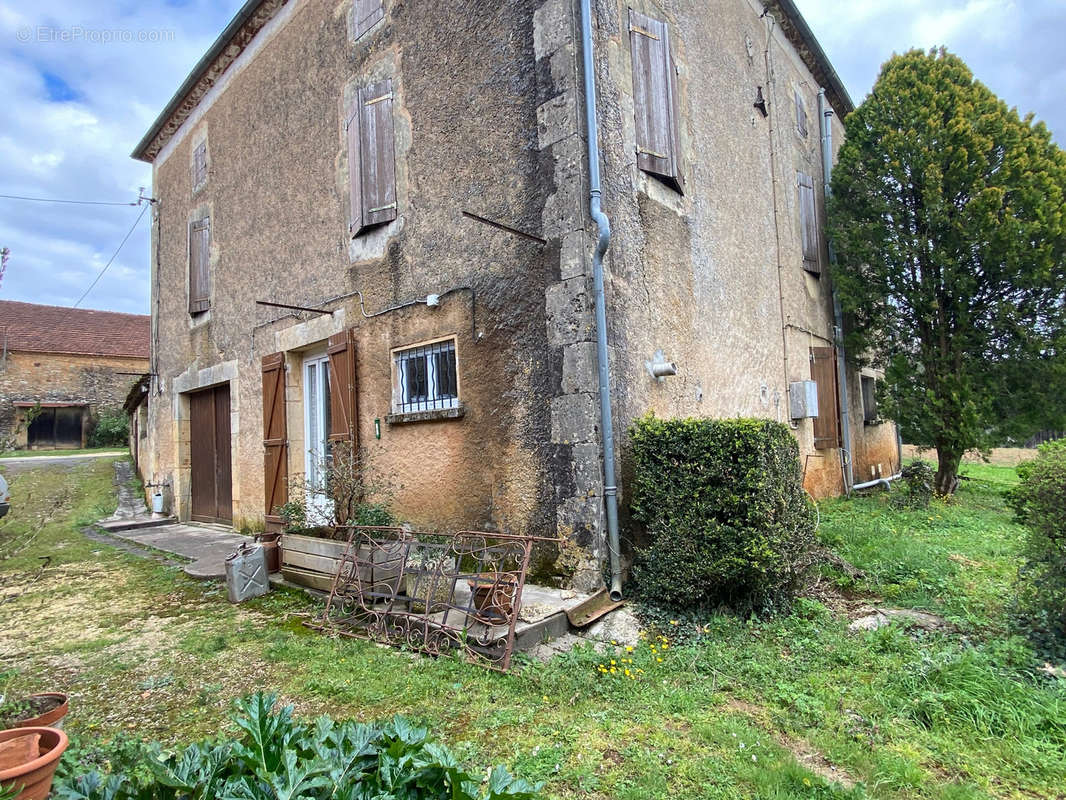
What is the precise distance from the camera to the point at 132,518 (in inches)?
412

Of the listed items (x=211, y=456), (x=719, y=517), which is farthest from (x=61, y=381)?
(x=719, y=517)

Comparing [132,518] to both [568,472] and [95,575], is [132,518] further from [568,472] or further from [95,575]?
[568,472]

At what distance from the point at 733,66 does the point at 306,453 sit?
728 cm

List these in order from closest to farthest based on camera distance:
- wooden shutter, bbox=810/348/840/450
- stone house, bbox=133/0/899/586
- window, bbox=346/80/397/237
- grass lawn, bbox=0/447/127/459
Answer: stone house, bbox=133/0/899/586 < window, bbox=346/80/397/237 < wooden shutter, bbox=810/348/840/450 < grass lawn, bbox=0/447/127/459

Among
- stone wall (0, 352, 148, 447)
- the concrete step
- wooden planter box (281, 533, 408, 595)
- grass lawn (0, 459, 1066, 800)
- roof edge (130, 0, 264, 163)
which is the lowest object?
grass lawn (0, 459, 1066, 800)

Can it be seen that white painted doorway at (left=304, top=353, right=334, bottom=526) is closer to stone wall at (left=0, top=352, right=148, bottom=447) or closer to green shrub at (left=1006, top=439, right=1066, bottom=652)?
green shrub at (left=1006, top=439, right=1066, bottom=652)

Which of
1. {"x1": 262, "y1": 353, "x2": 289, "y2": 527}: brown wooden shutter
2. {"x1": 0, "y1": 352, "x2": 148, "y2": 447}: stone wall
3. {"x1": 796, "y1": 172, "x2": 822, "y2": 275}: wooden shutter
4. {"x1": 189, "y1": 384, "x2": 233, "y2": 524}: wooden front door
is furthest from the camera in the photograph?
{"x1": 0, "y1": 352, "x2": 148, "y2": 447}: stone wall

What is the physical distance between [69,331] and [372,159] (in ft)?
79.0

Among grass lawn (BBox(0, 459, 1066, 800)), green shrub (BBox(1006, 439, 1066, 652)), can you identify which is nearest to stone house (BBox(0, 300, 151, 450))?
grass lawn (BBox(0, 459, 1066, 800))

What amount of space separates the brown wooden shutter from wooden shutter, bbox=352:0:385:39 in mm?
3907

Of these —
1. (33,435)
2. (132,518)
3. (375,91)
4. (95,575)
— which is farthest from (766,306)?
(33,435)

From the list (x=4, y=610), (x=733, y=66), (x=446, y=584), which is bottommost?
(x=4, y=610)

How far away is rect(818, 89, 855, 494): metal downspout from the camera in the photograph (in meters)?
9.80

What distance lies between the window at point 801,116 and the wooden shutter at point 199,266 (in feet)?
32.1
